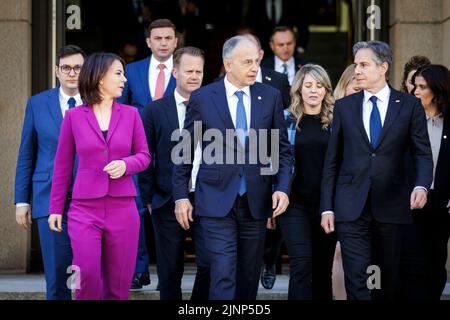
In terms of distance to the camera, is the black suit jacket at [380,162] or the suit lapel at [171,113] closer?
the black suit jacket at [380,162]

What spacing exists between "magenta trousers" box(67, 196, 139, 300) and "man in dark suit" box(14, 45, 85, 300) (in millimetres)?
722

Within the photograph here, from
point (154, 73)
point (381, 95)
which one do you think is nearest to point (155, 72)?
point (154, 73)

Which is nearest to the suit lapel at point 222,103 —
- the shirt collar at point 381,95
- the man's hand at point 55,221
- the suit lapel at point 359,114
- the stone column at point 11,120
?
the suit lapel at point 359,114

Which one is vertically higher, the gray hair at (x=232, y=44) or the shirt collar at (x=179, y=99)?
the gray hair at (x=232, y=44)

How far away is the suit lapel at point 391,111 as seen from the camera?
27.3 feet

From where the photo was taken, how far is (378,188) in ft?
27.2

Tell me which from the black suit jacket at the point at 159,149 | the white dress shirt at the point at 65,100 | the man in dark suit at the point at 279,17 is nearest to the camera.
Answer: the white dress shirt at the point at 65,100

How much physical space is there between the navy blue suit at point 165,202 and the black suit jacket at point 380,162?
1.24 metres

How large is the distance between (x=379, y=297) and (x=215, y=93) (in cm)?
184

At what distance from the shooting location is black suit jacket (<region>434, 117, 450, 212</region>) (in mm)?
9195

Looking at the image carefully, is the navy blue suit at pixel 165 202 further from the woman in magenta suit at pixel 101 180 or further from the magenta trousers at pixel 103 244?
the magenta trousers at pixel 103 244

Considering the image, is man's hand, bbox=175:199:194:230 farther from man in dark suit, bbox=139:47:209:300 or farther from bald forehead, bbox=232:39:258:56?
bald forehead, bbox=232:39:258:56

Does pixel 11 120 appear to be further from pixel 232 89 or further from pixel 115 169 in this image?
pixel 115 169

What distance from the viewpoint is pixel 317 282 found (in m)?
9.08
